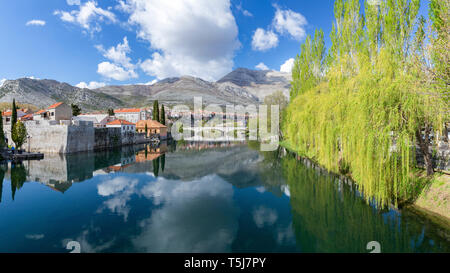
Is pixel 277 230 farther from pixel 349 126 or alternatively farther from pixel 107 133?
pixel 107 133

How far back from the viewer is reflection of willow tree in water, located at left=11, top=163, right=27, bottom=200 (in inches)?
549

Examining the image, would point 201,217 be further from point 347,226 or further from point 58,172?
point 58,172

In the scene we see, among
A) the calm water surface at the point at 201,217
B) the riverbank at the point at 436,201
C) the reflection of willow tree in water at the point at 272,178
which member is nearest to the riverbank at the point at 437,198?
the riverbank at the point at 436,201

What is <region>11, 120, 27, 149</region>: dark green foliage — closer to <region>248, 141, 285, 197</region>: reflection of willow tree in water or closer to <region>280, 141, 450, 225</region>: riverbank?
<region>248, 141, 285, 197</region>: reflection of willow tree in water

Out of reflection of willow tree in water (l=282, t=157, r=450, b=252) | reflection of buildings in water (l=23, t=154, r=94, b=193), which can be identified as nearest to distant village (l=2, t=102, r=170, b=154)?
reflection of buildings in water (l=23, t=154, r=94, b=193)

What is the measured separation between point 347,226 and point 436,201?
3776 millimetres

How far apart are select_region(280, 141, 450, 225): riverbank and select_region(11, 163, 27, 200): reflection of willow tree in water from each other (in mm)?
20580

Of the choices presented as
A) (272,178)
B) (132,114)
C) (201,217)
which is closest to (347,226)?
(201,217)

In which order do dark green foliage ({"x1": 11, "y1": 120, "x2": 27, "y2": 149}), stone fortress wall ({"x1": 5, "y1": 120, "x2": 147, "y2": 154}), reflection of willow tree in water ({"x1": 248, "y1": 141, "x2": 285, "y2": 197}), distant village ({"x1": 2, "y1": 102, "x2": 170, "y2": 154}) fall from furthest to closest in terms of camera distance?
distant village ({"x1": 2, "y1": 102, "x2": 170, "y2": 154}), stone fortress wall ({"x1": 5, "y1": 120, "x2": 147, "y2": 154}), dark green foliage ({"x1": 11, "y1": 120, "x2": 27, "y2": 149}), reflection of willow tree in water ({"x1": 248, "y1": 141, "x2": 285, "y2": 197})

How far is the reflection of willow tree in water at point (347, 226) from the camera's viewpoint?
694cm

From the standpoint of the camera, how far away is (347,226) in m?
8.37

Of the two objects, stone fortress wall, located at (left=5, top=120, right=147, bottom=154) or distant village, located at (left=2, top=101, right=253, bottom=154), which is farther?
distant village, located at (left=2, top=101, right=253, bottom=154)

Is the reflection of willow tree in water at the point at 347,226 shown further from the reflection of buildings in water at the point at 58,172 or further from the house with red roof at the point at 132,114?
the house with red roof at the point at 132,114

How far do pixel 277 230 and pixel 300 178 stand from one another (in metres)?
8.72
